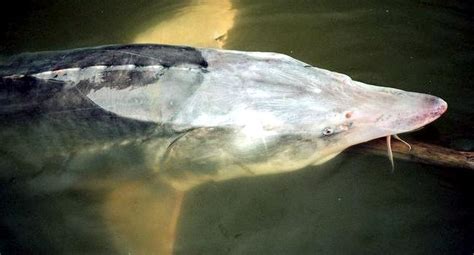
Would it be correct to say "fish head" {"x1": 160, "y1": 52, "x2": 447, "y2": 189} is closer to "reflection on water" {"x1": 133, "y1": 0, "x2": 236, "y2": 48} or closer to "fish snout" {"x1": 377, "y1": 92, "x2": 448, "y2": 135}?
"fish snout" {"x1": 377, "y1": 92, "x2": 448, "y2": 135}

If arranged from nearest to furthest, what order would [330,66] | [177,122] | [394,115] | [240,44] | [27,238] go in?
[394,115] → [177,122] → [27,238] → [330,66] → [240,44]

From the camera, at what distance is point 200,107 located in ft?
8.79

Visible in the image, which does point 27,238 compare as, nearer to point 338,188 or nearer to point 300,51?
point 338,188

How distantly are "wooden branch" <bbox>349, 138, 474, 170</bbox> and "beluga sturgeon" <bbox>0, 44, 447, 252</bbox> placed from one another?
0.20 metres

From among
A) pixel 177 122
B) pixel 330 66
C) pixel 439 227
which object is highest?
pixel 177 122

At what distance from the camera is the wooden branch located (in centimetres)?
266

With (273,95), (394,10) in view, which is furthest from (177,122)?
(394,10)

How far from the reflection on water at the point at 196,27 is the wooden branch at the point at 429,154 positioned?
1.64 meters

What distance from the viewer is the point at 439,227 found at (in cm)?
281

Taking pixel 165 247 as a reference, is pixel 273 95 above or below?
above

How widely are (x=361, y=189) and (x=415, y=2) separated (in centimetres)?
175

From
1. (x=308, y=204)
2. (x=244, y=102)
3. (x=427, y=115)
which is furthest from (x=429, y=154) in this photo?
(x=244, y=102)

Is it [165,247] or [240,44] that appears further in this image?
[240,44]

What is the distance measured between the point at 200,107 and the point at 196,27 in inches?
65.3
